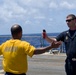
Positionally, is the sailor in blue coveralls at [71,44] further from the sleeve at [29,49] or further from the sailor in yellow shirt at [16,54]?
the sleeve at [29,49]

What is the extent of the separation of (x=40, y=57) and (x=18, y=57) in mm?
14274

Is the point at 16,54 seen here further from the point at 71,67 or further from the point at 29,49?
the point at 71,67

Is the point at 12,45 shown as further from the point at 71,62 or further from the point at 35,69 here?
the point at 35,69

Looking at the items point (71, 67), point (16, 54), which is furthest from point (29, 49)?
point (71, 67)

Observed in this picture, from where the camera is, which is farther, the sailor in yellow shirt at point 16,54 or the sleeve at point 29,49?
the sailor in yellow shirt at point 16,54

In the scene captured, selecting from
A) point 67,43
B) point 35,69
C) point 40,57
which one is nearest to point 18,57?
point 67,43

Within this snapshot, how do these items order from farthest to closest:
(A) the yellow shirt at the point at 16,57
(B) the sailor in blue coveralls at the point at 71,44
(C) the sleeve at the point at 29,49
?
(B) the sailor in blue coveralls at the point at 71,44, (A) the yellow shirt at the point at 16,57, (C) the sleeve at the point at 29,49

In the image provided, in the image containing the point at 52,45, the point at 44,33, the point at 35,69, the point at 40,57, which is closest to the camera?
the point at 52,45

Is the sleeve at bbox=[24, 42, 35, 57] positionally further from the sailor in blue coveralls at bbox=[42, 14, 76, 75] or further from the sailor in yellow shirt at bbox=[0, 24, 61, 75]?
the sailor in blue coveralls at bbox=[42, 14, 76, 75]

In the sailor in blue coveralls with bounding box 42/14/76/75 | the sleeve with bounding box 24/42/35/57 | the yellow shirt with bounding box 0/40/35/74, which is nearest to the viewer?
the sleeve with bounding box 24/42/35/57

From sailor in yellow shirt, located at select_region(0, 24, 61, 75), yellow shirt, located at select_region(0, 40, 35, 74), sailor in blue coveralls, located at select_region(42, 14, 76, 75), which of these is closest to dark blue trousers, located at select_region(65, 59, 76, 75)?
sailor in blue coveralls, located at select_region(42, 14, 76, 75)

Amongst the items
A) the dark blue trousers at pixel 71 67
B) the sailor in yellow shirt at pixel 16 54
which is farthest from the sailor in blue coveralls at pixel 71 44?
the sailor in yellow shirt at pixel 16 54

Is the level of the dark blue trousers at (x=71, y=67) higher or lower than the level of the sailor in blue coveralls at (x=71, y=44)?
lower

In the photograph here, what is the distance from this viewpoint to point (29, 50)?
6.63 metres
